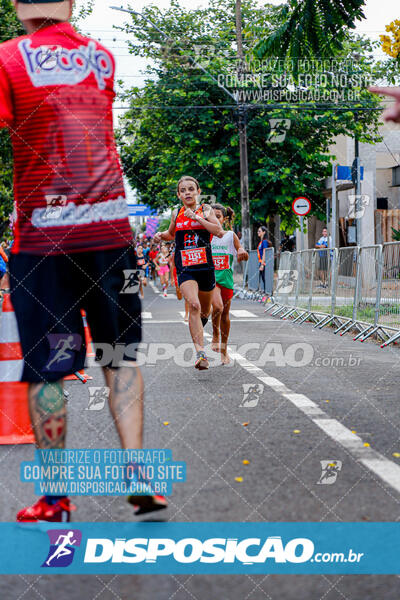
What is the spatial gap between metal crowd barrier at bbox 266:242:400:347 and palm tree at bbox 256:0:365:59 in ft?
17.4

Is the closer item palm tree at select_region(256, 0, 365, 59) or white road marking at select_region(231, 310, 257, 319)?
palm tree at select_region(256, 0, 365, 59)

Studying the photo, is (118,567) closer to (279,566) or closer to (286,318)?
(279,566)

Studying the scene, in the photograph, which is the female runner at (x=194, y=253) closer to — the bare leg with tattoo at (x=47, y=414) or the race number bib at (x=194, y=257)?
the race number bib at (x=194, y=257)

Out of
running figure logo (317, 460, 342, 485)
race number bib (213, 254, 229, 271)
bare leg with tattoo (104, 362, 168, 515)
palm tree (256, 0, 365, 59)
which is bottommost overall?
running figure logo (317, 460, 342, 485)

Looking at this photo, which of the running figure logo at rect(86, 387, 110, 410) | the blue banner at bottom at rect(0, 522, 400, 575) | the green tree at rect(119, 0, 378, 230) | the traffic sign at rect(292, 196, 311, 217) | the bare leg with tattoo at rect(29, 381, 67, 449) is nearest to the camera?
the blue banner at bottom at rect(0, 522, 400, 575)

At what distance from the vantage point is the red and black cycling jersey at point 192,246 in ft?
26.9

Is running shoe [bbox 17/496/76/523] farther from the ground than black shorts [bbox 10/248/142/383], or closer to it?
closer to it

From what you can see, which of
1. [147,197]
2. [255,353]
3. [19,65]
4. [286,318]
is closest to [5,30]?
[286,318]

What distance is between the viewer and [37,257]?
10.9ft

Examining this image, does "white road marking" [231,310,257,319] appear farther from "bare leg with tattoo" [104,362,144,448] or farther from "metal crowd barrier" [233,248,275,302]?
"bare leg with tattoo" [104,362,144,448]

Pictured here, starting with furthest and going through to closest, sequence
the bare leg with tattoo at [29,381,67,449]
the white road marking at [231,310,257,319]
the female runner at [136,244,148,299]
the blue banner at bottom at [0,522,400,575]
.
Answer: the white road marking at [231,310,257,319] → the female runner at [136,244,148,299] → the bare leg with tattoo at [29,381,67,449] → the blue banner at bottom at [0,522,400,575]

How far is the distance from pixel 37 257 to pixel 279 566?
1402 millimetres

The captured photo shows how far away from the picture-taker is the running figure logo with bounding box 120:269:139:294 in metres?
3.40

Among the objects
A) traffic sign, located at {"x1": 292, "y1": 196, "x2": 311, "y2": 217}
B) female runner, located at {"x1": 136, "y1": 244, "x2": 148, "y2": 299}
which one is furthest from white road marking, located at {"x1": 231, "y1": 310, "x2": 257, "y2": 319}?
traffic sign, located at {"x1": 292, "y1": 196, "x2": 311, "y2": 217}
